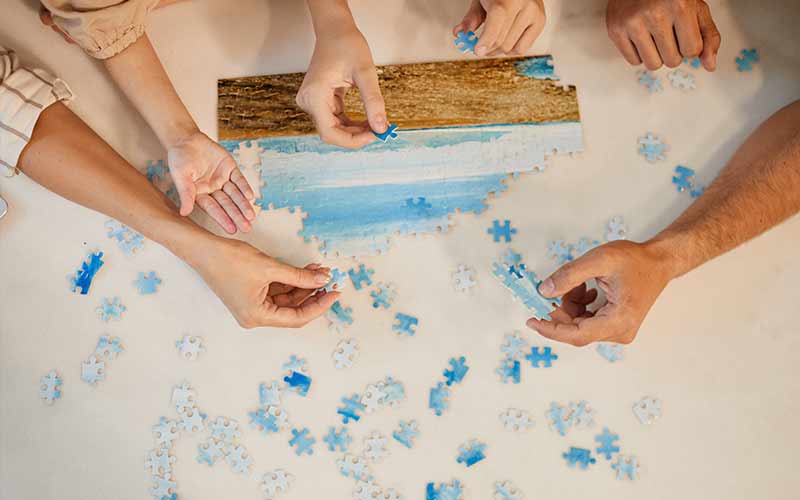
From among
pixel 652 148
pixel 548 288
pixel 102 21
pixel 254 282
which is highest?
pixel 102 21

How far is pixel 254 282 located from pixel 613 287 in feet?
2.68

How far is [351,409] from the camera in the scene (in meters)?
1.78

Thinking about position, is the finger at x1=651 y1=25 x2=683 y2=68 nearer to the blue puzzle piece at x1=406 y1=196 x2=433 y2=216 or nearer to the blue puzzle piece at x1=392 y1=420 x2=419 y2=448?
the blue puzzle piece at x1=406 y1=196 x2=433 y2=216

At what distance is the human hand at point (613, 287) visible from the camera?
1622 millimetres

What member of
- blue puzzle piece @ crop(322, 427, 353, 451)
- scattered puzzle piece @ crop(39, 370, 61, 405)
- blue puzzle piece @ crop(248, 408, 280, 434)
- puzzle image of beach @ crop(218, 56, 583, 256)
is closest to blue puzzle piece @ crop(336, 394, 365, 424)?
blue puzzle piece @ crop(322, 427, 353, 451)

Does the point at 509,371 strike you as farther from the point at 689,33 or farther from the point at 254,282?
the point at 689,33

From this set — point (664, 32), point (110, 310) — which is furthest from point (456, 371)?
point (664, 32)

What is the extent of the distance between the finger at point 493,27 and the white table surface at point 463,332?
31 centimetres

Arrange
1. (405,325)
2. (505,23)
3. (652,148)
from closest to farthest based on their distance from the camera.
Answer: (505,23)
(405,325)
(652,148)

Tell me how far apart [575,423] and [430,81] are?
0.96 metres

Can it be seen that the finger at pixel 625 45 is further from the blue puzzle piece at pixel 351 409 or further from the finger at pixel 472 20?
the blue puzzle piece at pixel 351 409

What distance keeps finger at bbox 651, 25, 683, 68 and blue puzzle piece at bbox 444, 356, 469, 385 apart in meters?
0.94

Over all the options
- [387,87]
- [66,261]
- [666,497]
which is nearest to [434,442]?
[666,497]

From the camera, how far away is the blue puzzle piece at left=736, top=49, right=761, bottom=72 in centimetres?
198
